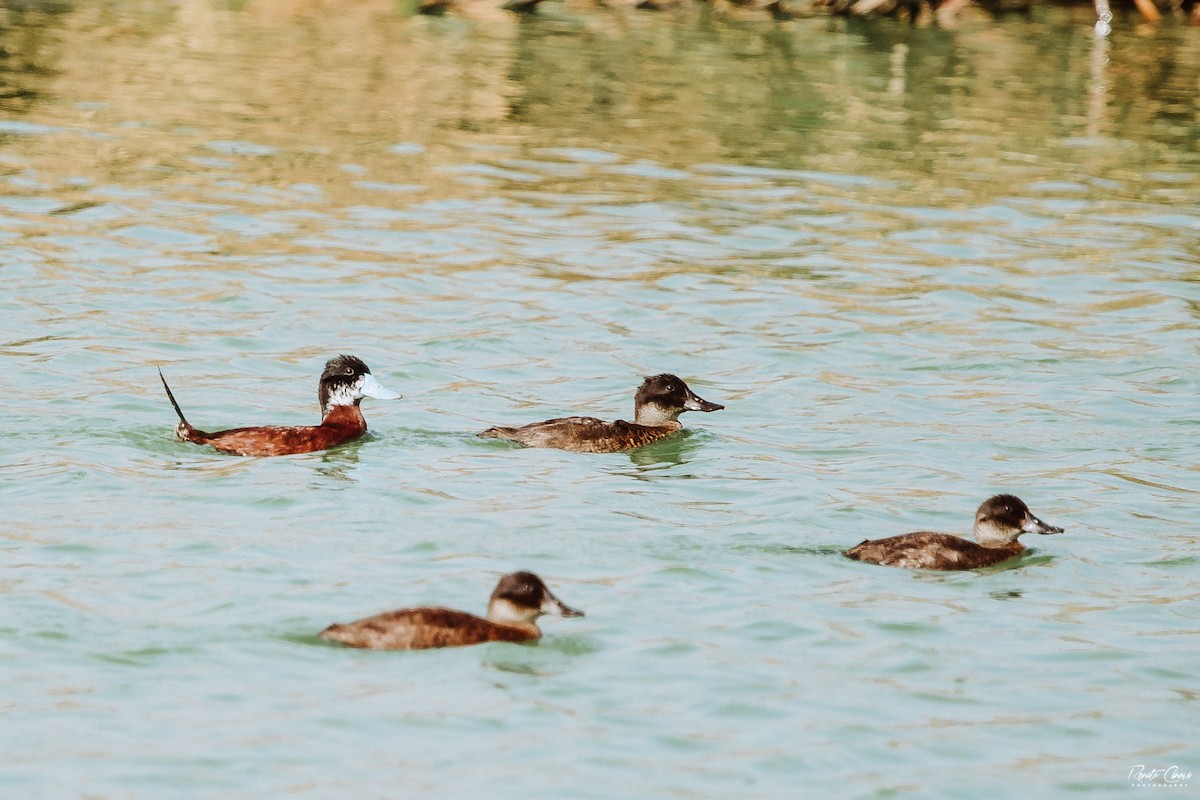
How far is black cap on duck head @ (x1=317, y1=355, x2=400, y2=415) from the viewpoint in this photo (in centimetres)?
1374

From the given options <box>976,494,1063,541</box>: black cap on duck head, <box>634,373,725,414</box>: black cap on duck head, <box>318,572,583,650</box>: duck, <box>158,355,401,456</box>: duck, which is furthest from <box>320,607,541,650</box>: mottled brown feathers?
<box>634,373,725,414</box>: black cap on duck head

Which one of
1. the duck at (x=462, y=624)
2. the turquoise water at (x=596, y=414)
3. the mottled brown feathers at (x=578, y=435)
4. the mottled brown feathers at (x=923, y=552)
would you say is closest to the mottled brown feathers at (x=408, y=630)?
the duck at (x=462, y=624)

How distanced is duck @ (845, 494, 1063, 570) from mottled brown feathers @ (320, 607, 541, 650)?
2795mm

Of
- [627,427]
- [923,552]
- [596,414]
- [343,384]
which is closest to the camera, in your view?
[923,552]

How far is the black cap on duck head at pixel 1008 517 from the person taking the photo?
11391mm

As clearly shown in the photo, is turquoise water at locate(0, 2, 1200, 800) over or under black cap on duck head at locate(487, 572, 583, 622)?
under

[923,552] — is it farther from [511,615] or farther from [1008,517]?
[511,615]

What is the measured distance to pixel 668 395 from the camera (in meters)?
14.3

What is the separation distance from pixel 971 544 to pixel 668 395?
3566 mm

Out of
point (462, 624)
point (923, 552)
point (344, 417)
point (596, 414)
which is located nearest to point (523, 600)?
point (462, 624)

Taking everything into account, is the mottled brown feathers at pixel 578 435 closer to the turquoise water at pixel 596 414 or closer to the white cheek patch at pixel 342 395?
the turquoise water at pixel 596 414

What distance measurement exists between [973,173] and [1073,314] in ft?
23.5

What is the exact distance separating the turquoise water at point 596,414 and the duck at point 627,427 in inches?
6.7

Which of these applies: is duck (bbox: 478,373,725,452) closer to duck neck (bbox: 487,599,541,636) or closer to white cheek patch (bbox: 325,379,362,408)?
white cheek patch (bbox: 325,379,362,408)
